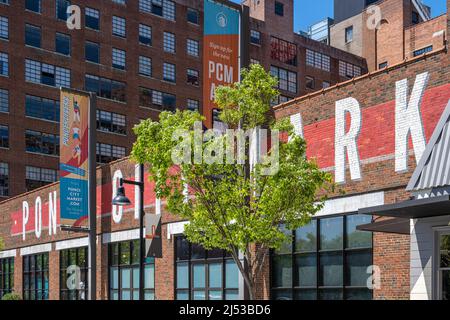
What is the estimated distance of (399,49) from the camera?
74.6m

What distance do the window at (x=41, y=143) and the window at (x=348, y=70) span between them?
36321mm

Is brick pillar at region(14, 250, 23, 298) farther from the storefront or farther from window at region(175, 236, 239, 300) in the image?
the storefront

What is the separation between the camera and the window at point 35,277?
3917 centimetres

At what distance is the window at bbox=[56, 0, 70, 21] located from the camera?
66956 millimetres

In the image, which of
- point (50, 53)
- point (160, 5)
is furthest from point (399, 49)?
point (50, 53)

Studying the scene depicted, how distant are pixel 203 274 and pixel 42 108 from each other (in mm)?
42991

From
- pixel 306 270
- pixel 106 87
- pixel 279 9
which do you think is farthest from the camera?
pixel 279 9

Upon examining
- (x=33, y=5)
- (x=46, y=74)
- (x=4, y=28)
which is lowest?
(x=46, y=74)

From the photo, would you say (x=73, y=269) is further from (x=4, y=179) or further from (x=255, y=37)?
(x=255, y=37)

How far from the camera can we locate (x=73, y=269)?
36.1 meters

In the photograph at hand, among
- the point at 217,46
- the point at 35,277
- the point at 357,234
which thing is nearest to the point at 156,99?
the point at 35,277

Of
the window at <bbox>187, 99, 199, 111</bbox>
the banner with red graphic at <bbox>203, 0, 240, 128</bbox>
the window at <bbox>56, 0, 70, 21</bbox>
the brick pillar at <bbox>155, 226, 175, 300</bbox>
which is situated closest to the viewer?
the banner with red graphic at <bbox>203, 0, 240, 128</bbox>

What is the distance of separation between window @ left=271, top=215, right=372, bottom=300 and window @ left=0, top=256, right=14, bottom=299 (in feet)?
85.2

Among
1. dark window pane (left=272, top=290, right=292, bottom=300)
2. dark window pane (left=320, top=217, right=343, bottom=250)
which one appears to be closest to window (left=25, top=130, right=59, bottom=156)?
dark window pane (left=272, top=290, right=292, bottom=300)
